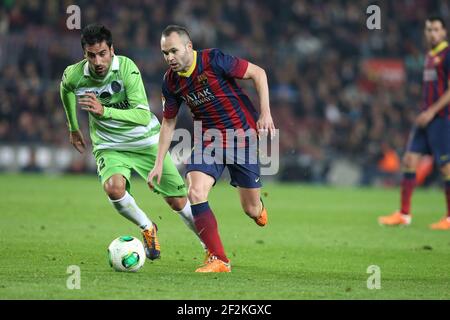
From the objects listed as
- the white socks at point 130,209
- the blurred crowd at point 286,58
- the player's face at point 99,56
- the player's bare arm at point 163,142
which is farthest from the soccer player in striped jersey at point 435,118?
the blurred crowd at point 286,58

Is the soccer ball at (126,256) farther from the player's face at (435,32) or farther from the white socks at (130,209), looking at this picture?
the player's face at (435,32)

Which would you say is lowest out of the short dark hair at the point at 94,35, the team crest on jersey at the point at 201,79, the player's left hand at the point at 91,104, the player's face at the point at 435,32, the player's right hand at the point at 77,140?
the player's right hand at the point at 77,140

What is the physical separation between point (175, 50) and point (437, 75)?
619cm

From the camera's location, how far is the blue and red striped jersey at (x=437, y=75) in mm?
13062

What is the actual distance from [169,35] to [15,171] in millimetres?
15789

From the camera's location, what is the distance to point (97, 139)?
916 centimetres

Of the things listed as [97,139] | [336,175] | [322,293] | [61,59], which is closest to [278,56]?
[336,175]

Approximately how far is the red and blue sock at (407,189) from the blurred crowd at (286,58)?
10.6 metres

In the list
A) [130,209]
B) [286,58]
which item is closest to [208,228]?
[130,209]

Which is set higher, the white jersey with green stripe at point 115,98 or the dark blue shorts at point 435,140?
the white jersey with green stripe at point 115,98

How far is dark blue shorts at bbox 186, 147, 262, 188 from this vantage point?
8.41 m

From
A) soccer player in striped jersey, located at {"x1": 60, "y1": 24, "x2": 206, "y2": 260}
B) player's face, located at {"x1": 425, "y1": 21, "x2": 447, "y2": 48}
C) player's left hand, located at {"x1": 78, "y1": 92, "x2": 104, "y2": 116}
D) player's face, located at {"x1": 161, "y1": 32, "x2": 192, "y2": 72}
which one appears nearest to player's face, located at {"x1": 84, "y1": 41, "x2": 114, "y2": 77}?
soccer player in striped jersey, located at {"x1": 60, "y1": 24, "x2": 206, "y2": 260}

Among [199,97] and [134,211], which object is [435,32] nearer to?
[199,97]

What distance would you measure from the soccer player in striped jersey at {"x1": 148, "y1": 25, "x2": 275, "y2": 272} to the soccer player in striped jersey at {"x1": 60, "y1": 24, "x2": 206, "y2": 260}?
0.36 m
